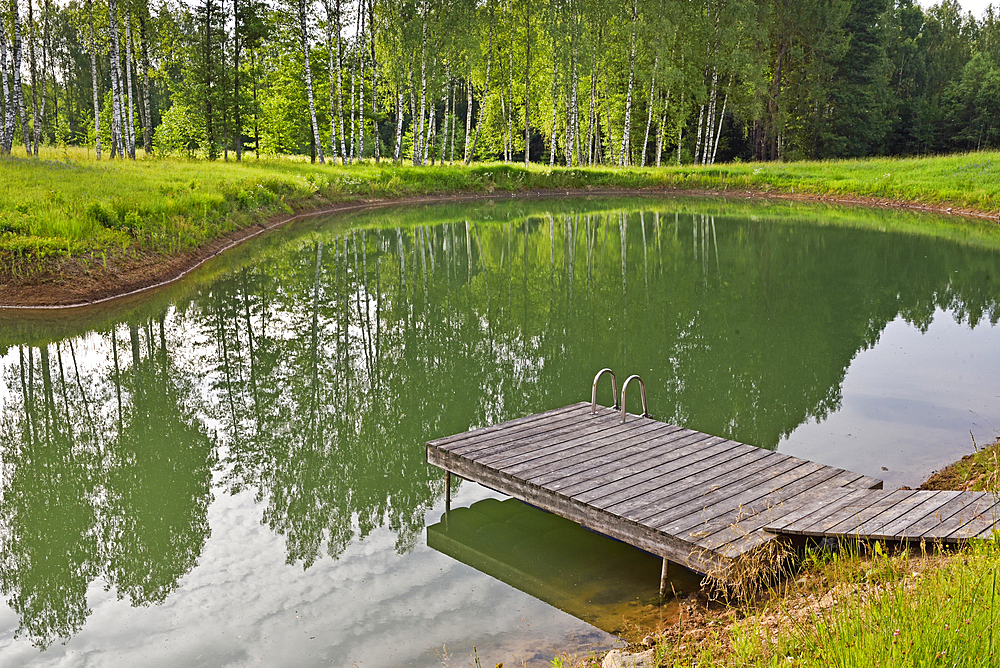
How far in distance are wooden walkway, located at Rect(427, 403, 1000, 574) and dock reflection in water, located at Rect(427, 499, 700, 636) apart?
1.44 feet

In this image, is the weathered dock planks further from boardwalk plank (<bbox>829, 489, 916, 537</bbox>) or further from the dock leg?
boardwalk plank (<bbox>829, 489, 916, 537</bbox>)

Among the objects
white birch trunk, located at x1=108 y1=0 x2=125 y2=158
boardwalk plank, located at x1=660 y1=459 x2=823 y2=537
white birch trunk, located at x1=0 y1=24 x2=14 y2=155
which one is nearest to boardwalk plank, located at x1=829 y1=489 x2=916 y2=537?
boardwalk plank, located at x1=660 y1=459 x2=823 y2=537

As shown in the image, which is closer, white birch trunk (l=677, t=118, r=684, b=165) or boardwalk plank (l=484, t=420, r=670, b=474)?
boardwalk plank (l=484, t=420, r=670, b=474)

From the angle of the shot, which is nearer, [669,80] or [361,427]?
[361,427]

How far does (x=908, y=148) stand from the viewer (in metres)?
60.3

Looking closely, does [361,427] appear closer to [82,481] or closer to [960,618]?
[82,481]

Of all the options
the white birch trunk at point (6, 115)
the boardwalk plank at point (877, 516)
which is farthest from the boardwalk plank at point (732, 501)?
the white birch trunk at point (6, 115)

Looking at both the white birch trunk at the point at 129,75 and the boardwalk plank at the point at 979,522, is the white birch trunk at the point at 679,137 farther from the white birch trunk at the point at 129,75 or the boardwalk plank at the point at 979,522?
the boardwalk plank at the point at 979,522

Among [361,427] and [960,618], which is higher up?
[960,618]

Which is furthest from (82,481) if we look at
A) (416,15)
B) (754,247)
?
(416,15)

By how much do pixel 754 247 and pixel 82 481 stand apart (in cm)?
2079

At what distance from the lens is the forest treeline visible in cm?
3922

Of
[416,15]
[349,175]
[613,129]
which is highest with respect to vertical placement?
[416,15]

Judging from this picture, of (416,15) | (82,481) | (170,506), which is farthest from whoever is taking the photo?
(416,15)
